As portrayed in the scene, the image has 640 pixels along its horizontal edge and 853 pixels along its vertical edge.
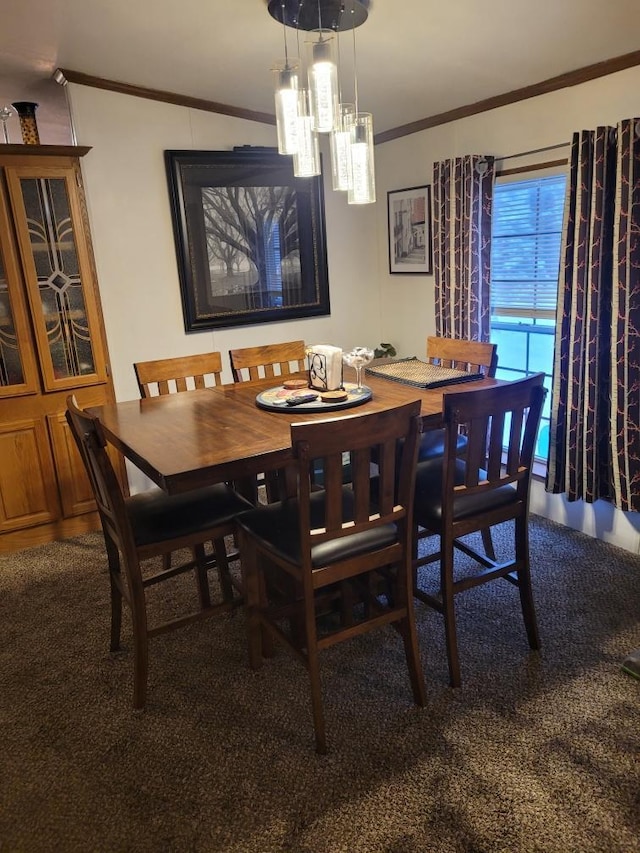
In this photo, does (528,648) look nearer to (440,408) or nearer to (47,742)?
(440,408)

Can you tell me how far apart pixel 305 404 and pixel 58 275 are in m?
1.76

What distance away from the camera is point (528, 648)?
2307mm

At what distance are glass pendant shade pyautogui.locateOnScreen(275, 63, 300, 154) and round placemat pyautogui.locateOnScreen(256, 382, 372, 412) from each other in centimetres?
92

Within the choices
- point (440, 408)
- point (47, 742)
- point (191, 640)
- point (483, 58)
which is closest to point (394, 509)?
point (440, 408)

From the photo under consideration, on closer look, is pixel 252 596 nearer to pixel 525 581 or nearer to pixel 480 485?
pixel 480 485

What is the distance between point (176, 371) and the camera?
3037 millimetres

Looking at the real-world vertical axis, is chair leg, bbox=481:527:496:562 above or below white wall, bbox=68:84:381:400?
below

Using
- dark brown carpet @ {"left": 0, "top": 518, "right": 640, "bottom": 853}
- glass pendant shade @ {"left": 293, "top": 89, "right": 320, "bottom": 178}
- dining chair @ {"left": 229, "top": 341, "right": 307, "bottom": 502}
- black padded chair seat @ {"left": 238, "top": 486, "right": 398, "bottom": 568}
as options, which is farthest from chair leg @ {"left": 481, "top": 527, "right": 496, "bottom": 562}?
glass pendant shade @ {"left": 293, "top": 89, "right": 320, "bottom": 178}

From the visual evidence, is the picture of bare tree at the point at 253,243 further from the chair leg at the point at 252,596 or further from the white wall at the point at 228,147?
the chair leg at the point at 252,596

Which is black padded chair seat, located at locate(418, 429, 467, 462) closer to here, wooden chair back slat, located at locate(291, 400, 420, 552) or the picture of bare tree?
wooden chair back slat, located at locate(291, 400, 420, 552)

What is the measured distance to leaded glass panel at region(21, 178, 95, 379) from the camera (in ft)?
10.4

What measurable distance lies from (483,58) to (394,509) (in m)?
2.24

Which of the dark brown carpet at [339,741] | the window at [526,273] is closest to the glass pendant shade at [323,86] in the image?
the window at [526,273]

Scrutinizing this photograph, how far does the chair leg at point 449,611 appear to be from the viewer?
6.91ft
